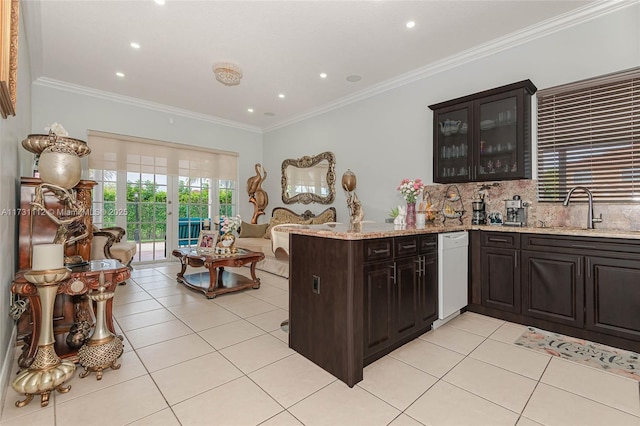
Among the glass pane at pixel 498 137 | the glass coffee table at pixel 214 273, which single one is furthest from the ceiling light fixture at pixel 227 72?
the glass pane at pixel 498 137

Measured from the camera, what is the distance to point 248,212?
6.98 meters

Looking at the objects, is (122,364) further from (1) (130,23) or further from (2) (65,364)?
(1) (130,23)

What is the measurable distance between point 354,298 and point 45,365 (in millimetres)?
1843

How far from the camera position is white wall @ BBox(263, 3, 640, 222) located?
2.79m

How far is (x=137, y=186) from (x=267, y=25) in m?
4.13

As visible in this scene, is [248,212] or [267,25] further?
[248,212]

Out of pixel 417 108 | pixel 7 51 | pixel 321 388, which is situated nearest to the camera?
pixel 7 51

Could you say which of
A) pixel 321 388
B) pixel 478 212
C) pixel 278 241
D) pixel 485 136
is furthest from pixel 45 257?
pixel 485 136

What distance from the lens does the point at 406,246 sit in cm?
232

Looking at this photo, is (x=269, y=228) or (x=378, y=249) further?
(x=269, y=228)

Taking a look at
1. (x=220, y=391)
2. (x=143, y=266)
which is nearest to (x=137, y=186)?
(x=143, y=266)

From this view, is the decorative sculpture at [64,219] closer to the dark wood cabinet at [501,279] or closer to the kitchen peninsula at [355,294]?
the kitchen peninsula at [355,294]

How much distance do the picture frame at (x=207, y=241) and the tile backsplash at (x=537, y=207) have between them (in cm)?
316

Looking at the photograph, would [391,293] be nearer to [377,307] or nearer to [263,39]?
[377,307]
